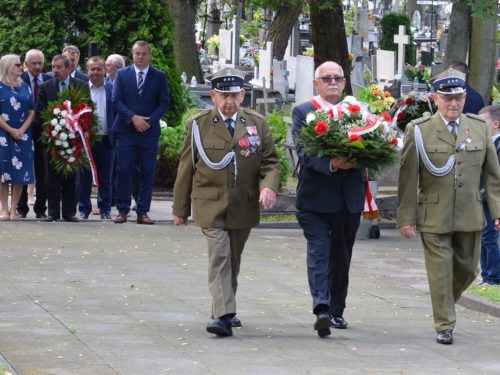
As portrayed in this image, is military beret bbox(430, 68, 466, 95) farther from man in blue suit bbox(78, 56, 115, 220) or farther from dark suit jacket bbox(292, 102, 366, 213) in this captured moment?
man in blue suit bbox(78, 56, 115, 220)

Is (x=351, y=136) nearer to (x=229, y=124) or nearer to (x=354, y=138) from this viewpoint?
(x=354, y=138)

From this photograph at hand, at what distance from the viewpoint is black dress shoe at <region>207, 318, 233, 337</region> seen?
939cm

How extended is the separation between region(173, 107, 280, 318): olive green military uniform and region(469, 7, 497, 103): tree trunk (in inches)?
542

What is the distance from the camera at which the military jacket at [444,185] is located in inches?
379

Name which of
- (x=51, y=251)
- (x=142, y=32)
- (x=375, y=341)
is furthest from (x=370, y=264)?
(x=142, y=32)

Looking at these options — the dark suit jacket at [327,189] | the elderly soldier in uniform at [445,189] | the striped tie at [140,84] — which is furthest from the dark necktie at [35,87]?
the elderly soldier in uniform at [445,189]

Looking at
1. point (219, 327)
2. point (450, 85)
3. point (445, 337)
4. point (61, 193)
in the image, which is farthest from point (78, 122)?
point (445, 337)

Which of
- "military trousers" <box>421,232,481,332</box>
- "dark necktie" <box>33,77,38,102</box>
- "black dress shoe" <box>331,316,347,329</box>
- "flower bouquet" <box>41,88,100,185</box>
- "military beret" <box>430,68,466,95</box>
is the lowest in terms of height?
"black dress shoe" <box>331,316,347,329</box>

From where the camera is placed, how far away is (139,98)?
613 inches

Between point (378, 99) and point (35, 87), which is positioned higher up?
point (35, 87)

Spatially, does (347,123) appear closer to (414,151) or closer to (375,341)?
(414,151)

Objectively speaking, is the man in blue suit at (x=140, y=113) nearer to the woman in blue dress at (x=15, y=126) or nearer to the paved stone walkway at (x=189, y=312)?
the paved stone walkway at (x=189, y=312)

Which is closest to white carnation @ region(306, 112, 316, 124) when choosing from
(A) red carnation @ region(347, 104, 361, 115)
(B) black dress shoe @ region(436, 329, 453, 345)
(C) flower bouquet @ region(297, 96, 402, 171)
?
(C) flower bouquet @ region(297, 96, 402, 171)

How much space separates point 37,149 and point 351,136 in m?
7.39
